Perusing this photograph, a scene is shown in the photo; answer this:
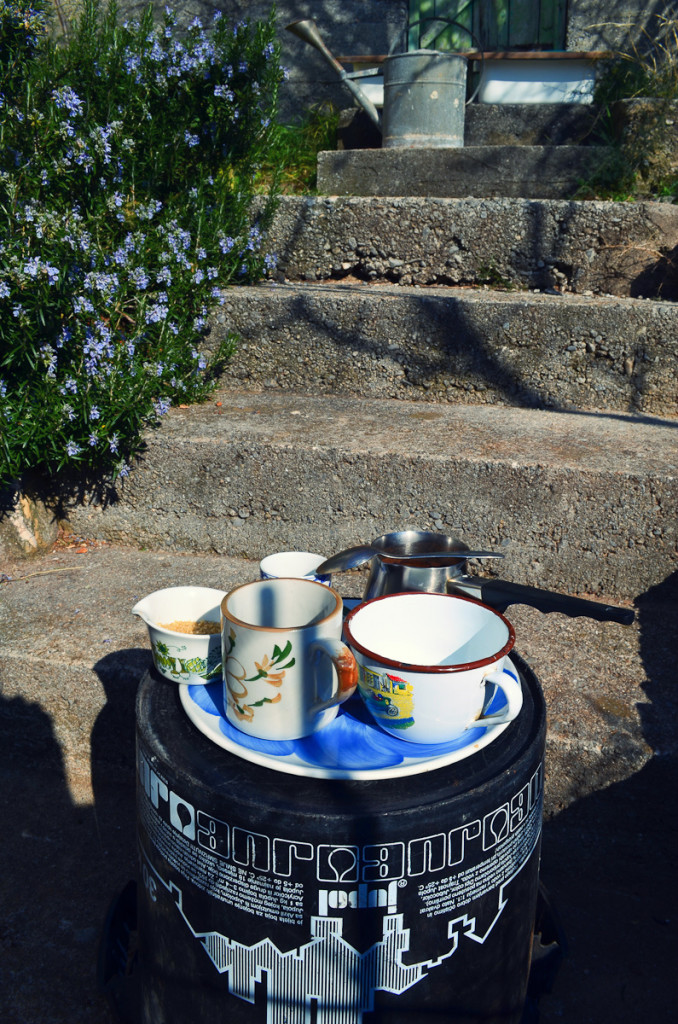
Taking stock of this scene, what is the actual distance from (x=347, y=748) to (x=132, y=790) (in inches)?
46.7

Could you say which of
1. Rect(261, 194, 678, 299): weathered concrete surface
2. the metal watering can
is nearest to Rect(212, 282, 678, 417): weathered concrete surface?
Rect(261, 194, 678, 299): weathered concrete surface

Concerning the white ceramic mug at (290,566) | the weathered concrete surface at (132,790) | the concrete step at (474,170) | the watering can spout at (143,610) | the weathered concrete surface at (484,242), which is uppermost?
the concrete step at (474,170)

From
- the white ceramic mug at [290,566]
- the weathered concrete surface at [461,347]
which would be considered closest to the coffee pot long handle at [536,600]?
the white ceramic mug at [290,566]

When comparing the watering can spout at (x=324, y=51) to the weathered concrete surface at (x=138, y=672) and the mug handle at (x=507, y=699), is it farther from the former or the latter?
the mug handle at (x=507, y=699)

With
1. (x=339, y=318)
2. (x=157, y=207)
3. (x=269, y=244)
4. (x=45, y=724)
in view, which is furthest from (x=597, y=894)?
(x=269, y=244)

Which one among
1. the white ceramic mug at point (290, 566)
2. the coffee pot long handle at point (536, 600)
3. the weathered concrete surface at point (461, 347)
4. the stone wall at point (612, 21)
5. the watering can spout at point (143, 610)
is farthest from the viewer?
the stone wall at point (612, 21)

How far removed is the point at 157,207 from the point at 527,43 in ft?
13.7

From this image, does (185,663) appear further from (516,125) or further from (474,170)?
(516,125)

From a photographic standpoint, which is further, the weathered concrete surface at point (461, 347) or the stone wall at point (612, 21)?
the stone wall at point (612, 21)

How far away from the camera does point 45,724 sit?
1981 millimetres

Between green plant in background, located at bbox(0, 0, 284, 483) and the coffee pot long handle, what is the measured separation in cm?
124

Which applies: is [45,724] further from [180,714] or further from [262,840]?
[262,840]

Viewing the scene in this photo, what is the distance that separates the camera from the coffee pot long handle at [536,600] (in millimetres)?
1143

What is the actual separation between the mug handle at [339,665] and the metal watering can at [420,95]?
3.61 metres
